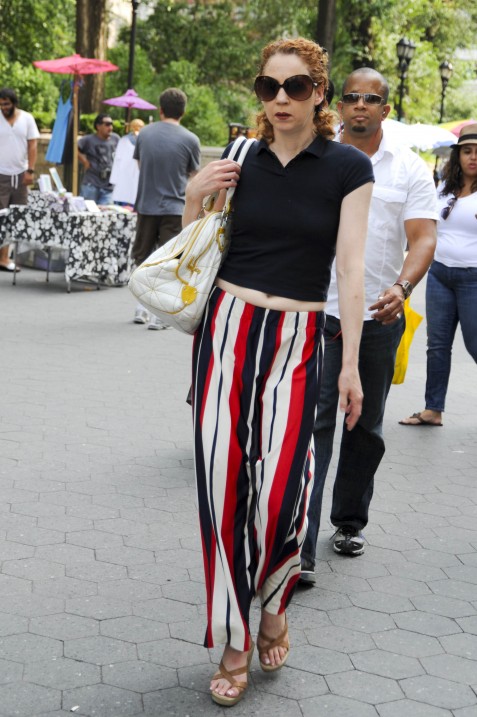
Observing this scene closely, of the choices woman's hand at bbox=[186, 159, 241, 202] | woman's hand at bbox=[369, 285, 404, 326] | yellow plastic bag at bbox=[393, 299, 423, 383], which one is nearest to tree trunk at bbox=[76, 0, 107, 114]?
yellow plastic bag at bbox=[393, 299, 423, 383]

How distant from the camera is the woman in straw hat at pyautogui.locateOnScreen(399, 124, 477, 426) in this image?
24.1ft

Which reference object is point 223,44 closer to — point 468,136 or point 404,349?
point 468,136

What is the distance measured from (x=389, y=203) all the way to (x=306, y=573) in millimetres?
1538

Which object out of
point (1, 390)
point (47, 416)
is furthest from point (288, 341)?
point (1, 390)

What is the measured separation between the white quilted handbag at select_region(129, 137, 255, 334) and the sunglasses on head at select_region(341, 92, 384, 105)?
104 centimetres

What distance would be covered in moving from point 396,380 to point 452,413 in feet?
8.18

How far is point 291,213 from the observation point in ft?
11.5

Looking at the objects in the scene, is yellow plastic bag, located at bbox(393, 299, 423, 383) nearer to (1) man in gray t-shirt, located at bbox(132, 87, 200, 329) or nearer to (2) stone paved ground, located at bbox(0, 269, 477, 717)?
(2) stone paved ground, located at bbox(0, 269, 477, 717)

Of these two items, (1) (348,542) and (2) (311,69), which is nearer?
(2) (311,69)

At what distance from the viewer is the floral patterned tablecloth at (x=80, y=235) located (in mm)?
12406

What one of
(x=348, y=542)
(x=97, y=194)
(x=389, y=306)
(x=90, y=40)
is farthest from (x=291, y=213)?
(x=90, y=40)

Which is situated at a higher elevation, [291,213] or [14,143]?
[291,213]

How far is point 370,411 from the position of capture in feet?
15.3

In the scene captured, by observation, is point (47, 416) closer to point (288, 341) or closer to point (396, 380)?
point (396, 380)
